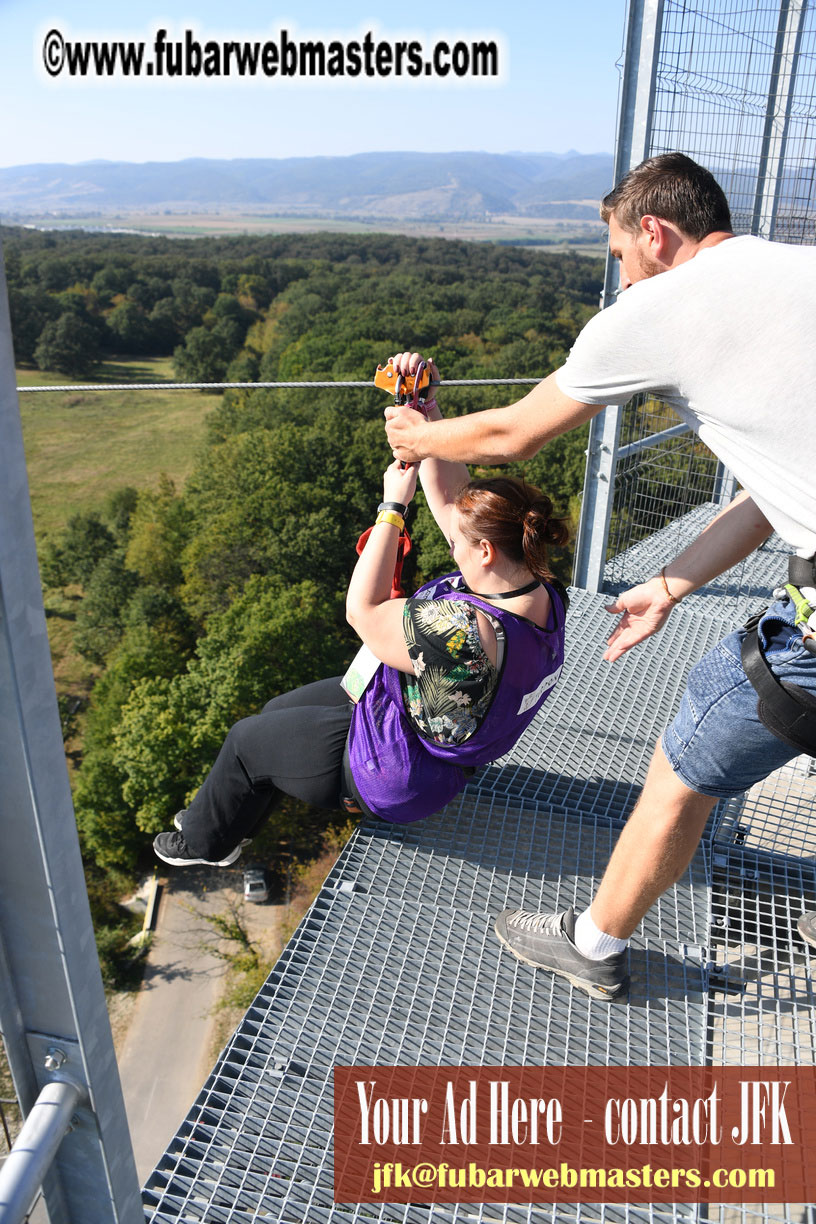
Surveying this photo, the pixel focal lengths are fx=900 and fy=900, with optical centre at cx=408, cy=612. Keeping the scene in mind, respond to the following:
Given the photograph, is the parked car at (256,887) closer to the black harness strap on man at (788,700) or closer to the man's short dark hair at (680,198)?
the black harness strap on man at (788,700)

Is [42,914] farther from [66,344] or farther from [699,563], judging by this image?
[66,344]

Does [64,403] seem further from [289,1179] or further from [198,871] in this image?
[289,1179]

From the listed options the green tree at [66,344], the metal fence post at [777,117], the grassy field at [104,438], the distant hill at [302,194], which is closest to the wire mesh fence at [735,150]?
the metal fence post at [777,117]

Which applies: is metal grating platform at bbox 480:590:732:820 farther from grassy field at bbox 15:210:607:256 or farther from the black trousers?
grassy field at bbox 15:210:607:256

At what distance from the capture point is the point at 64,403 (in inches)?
2625

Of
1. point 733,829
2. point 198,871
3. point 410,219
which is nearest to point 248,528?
point 198,871

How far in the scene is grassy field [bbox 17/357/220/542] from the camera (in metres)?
50.9

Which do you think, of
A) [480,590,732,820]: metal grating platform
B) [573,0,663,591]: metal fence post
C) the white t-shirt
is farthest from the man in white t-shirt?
[573,0,663,591]: metal fence post

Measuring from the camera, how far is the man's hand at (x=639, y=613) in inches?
84.4

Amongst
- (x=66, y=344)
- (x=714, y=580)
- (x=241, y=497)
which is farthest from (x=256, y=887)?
(x=66, y=344)

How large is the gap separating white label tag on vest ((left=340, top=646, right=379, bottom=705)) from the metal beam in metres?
1.23

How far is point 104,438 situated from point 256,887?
154 ft

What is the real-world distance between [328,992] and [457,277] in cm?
6492

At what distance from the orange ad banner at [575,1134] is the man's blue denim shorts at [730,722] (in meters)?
0.79
